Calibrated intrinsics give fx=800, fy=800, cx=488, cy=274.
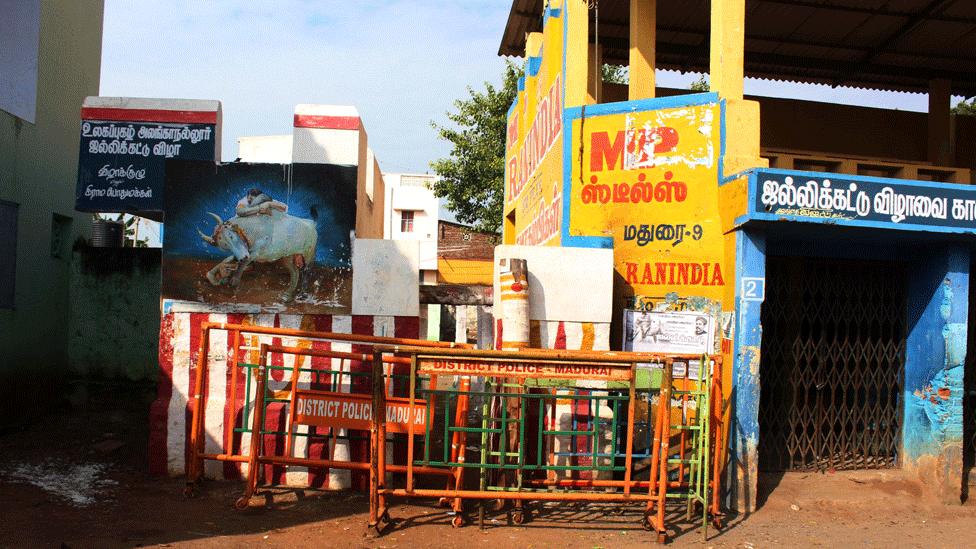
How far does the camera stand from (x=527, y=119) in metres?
12.7

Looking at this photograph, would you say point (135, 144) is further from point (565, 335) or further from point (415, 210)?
point (415, 210)

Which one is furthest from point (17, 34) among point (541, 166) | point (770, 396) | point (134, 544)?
point (770, 396)

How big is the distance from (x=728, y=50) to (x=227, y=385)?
6014 millimetres

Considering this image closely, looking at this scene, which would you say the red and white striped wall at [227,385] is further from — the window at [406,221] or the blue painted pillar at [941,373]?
the window at [406,221]

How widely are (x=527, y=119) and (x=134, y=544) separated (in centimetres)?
872

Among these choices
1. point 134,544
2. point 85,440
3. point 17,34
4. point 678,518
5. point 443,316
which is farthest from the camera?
point 443,316

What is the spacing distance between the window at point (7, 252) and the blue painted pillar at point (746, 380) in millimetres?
8932

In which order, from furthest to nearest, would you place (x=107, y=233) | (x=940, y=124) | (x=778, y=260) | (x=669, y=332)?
(x=940, y=124) < (x=107, y=233) < (x=778, y=260) < (x=669, y=332)

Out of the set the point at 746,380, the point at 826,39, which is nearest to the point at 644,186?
the point at 746,380

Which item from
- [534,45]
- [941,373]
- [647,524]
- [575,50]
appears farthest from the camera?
[534,45]

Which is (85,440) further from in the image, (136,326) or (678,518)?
(678,518)

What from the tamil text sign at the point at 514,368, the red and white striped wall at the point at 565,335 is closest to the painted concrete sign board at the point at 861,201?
the red and white striped wall at the point at 565,335

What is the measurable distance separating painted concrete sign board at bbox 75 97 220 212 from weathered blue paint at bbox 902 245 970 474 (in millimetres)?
8865

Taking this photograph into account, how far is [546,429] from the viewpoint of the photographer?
7.51 m
